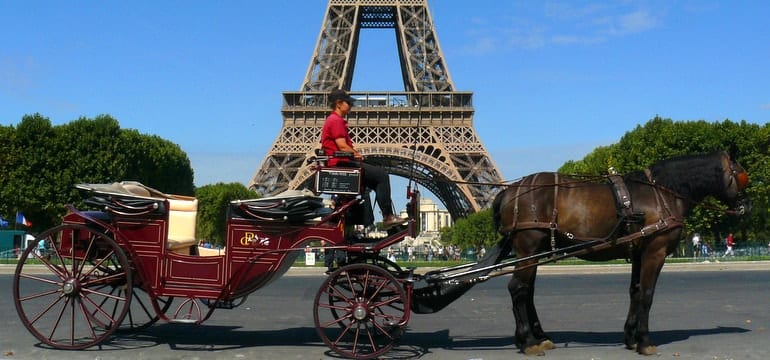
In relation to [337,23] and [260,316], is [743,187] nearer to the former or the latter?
[260,316]

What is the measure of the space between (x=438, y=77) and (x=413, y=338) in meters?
51.6

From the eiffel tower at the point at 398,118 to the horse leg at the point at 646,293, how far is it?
41637mm

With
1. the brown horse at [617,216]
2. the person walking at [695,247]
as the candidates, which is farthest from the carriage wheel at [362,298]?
the person walking at [695,247]

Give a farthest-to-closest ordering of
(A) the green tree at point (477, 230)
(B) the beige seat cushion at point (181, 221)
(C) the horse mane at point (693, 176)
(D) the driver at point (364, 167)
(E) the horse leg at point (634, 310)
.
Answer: (A) the green tree at point (477, 230) < (B) the beige seat cushion at point (181, 221) < (C) the horse mane at point (693, 176) < (E) the horse leg at point (634, 310) < (D) the driver at point (364, 167)

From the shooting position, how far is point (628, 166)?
139 feet

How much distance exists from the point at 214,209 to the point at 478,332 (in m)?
52.3

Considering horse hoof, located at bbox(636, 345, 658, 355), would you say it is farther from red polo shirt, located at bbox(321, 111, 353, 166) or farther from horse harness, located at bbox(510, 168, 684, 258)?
red polo shirt, located at bbox(321, 111, 353, 166)

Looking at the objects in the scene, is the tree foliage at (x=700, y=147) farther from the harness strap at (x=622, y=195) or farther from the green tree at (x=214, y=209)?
the harness strap at (x=622, y=195)

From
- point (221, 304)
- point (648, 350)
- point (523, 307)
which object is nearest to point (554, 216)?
point (523, 307)

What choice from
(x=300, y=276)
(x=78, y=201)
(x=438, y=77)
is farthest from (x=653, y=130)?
(x=78, y=201)

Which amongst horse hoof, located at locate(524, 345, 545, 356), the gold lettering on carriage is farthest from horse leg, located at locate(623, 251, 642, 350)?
the gold lettering on carriage

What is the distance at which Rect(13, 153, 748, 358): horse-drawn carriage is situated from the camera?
766 centimetres

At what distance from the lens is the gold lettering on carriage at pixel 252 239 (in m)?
7.88

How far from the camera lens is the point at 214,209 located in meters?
59.9
